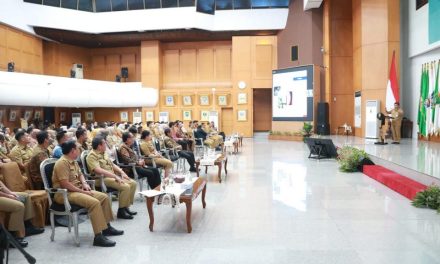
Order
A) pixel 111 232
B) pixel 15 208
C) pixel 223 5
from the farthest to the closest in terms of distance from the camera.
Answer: pixel 223 5, pixel 111 232, pixel 15 208

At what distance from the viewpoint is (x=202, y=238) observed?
436 centimetres

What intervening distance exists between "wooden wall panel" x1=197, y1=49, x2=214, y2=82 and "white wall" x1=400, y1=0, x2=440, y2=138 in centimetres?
1109

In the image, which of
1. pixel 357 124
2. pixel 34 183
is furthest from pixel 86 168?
pixel 357 124

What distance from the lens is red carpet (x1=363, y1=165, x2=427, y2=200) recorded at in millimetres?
6202

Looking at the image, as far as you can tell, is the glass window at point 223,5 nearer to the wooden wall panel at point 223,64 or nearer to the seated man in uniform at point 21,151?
the wooden wall panel at point 223,64

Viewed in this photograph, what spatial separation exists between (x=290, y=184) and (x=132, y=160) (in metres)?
3.25

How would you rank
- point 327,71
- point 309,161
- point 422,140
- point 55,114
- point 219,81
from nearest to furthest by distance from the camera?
point 309,161 < point 422,140 < point 327,71 < point 55,114 < point 219,81

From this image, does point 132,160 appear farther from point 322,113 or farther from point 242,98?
point 242,98

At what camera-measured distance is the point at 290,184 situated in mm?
7652

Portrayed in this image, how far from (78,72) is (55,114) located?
281 centimetres

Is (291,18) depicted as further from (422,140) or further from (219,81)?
(422,140)

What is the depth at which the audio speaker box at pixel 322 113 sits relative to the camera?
57.1 ft

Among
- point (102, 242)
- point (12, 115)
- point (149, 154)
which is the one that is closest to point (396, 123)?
point (149, 154)

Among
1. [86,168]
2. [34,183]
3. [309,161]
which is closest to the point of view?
[34,183]
